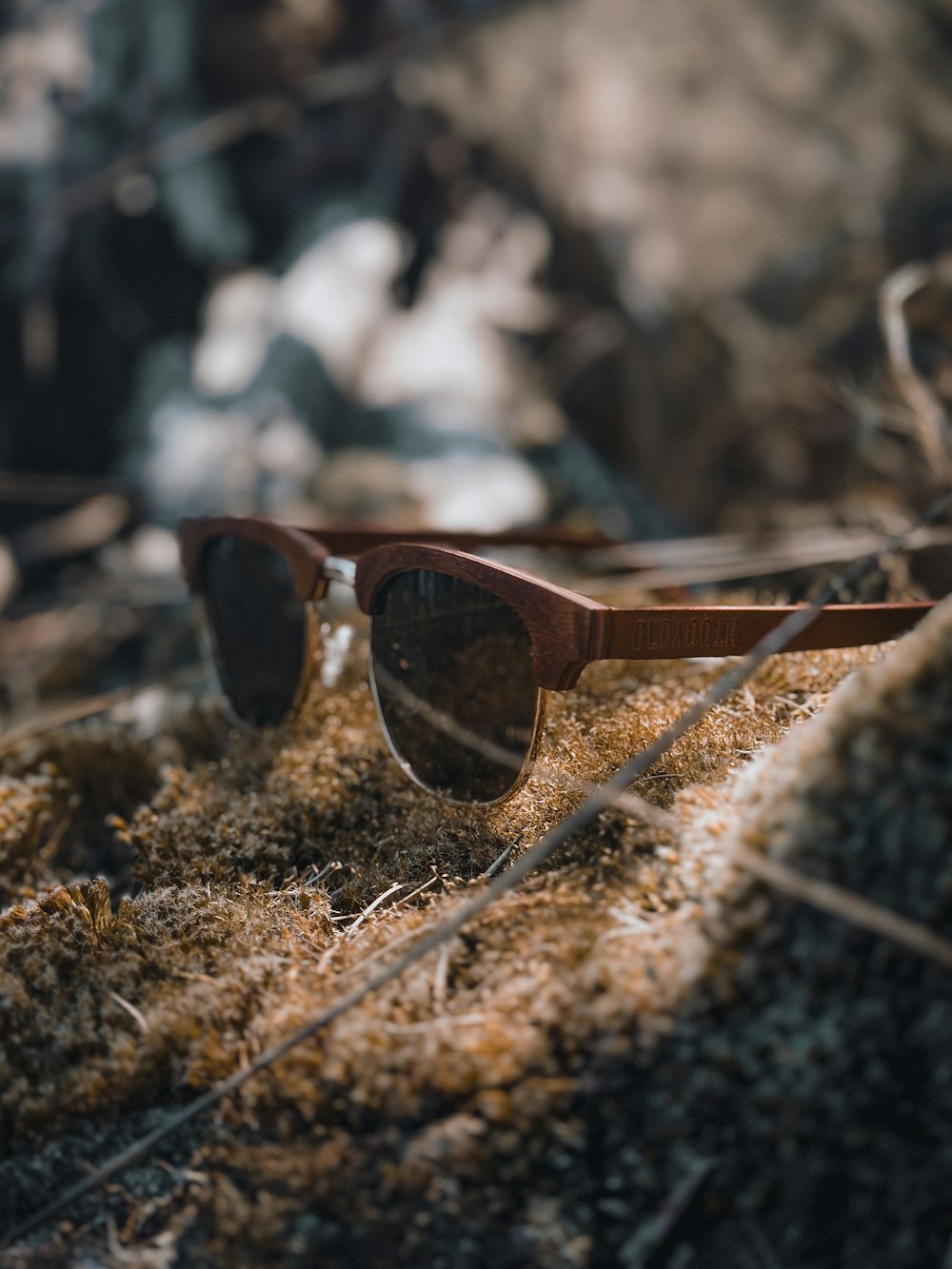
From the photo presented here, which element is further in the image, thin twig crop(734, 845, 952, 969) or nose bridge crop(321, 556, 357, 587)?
nose bridge crop(321, 556, 357, 587)

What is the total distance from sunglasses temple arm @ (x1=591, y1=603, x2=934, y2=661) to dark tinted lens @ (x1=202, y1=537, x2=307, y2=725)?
1.67 ft

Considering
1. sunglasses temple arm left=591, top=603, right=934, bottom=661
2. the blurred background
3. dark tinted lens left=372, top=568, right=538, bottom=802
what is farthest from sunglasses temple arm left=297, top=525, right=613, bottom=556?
the blurred background

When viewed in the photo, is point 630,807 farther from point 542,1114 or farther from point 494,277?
point 494,277

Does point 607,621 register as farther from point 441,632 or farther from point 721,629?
point 441,632

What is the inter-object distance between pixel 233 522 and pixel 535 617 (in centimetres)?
56

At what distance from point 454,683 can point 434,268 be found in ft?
6.76

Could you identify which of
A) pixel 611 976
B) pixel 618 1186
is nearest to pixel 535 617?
pixel 611 976

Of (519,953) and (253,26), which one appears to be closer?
(519,953)

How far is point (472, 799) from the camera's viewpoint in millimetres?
858

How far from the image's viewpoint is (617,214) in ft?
9.36

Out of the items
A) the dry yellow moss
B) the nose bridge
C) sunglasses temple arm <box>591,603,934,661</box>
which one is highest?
the nose bridge

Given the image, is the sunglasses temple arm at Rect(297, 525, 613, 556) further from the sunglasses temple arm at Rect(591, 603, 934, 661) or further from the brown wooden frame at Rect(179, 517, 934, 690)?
the sunglasses temple arm at Rect(591, 603, 934, 661)

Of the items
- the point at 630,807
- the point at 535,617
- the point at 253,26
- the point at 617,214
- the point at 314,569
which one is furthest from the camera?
the point at 617,214

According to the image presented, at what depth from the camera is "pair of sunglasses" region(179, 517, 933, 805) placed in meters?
0.76
